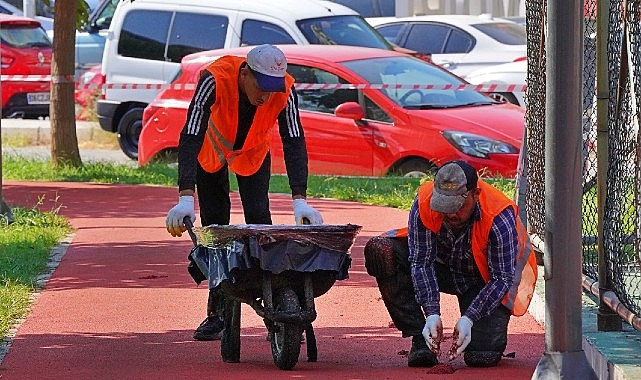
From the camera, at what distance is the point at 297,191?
7488 mm

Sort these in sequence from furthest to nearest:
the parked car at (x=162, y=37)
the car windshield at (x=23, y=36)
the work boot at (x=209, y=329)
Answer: the car windshield at (x=23, y=36), the parked car at (x=162, y=37), the work boot at (x=209, y=329)

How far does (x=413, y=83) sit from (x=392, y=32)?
21.6 feet

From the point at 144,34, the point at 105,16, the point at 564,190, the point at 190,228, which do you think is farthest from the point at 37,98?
the point at 564,190

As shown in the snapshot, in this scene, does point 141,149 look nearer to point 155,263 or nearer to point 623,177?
point 155,263

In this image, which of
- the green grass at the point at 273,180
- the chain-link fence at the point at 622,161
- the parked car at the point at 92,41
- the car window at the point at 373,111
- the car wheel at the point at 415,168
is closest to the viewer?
the chain-link fence at the point at 622,161

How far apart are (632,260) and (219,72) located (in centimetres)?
227

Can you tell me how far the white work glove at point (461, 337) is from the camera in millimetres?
6648

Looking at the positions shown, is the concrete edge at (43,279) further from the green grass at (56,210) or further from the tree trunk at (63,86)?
the tree trunk at (63,86)

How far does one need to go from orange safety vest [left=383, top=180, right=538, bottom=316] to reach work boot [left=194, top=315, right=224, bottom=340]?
5.32ft

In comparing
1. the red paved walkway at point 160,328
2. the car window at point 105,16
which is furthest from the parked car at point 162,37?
the red paved walkway at point 160,328

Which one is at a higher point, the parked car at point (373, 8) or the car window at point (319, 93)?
the parked car at point (373, 8)

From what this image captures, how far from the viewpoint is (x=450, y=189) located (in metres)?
6.55

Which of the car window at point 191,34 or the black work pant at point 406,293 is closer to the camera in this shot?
the black work pant at point 406,293

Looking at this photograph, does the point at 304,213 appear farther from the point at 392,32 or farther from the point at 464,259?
the point at 392,32
